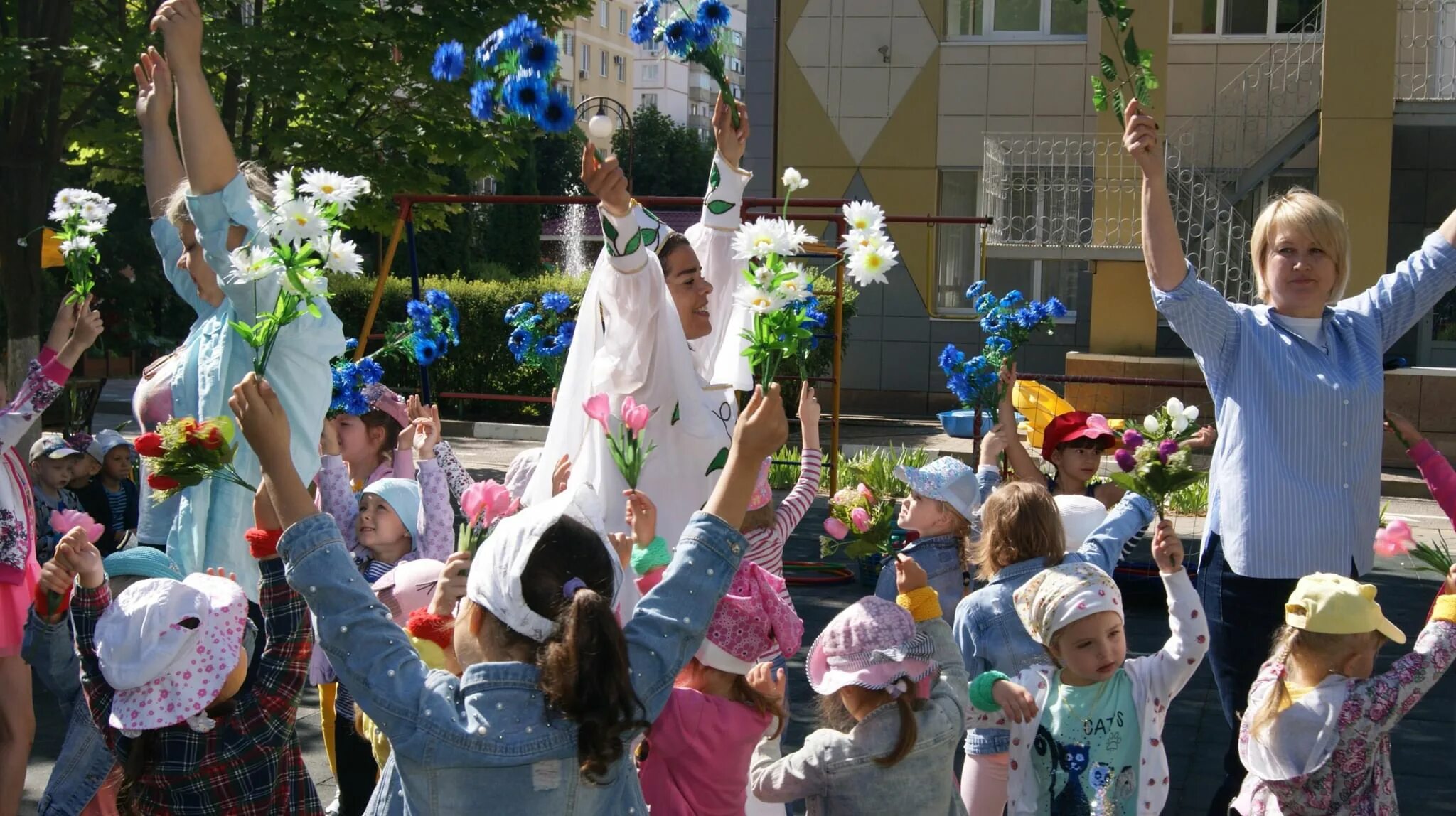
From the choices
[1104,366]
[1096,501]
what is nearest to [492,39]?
[1096,501]

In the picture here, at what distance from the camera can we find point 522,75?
3389 millimetres

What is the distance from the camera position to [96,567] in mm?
2910

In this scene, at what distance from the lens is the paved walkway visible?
486cm

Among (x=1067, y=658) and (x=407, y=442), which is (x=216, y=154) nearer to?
(x=407, y=442)

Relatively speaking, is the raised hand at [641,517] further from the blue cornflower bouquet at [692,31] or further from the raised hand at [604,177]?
the blue cornflower bouquet at [692,31]

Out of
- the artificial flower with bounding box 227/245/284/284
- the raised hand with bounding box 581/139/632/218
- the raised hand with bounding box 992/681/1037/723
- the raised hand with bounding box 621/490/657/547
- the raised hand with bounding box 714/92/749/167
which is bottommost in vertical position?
the raised hand with bounding box 992/681/1037/723

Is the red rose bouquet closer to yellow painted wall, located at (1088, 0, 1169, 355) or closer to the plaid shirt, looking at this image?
the plaid shirt

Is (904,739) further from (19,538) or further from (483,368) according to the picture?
(483,368)

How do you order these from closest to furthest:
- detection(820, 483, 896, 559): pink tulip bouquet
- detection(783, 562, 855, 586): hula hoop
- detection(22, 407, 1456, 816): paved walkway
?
detection(820, 483, 896, 559): pink tulip bouquet, detection(22, 407, 1456, 816): paved walkway, detection(783, 562, 855, 586): hula hoop

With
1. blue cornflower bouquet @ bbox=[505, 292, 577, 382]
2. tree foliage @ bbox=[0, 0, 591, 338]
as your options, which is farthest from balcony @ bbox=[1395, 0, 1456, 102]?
blue cornflower bouquet @ bbox=[505, 292, 577, 382]

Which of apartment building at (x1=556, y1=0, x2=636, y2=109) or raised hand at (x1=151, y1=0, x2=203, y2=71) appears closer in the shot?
raised hand at (x1=151, y1=0, x2=203, y2=71)

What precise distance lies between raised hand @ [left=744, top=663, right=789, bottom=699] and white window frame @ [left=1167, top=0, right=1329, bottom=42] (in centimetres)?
1351

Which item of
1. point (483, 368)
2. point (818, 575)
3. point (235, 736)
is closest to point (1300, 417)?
point (235, 736)

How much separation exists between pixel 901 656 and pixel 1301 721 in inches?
A: 34.4
